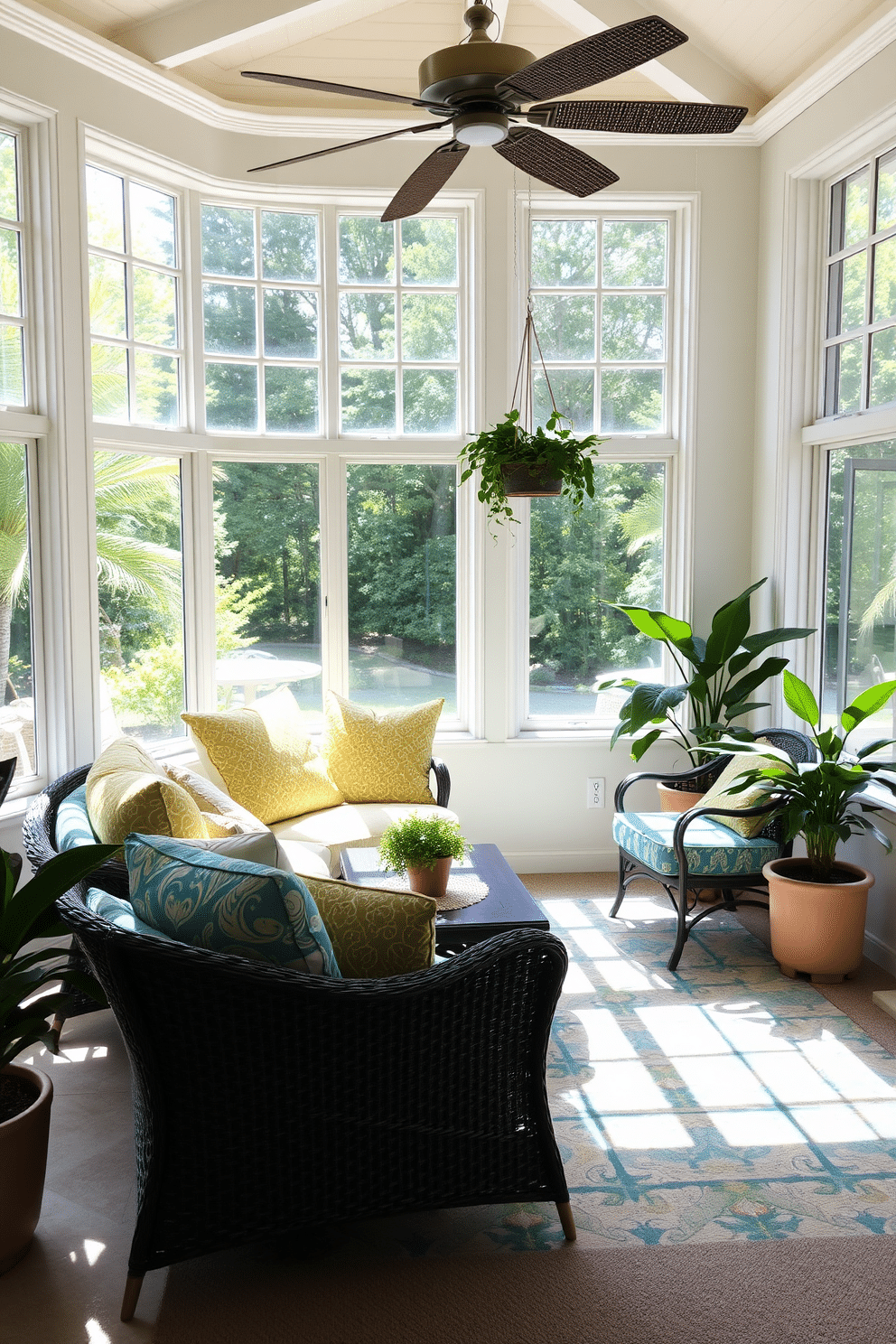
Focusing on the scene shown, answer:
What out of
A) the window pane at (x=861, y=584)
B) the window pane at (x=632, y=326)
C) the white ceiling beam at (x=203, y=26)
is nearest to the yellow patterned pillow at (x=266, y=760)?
the window pane at (x=861, y=584)

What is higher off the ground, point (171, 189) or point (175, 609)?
point (171, 189)

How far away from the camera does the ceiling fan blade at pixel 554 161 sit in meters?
2.71

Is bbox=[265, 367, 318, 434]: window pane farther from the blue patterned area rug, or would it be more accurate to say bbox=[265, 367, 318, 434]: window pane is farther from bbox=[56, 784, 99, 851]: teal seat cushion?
the blue patterned area rug

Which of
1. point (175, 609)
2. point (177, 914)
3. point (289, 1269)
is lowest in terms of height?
point (289, 1269)

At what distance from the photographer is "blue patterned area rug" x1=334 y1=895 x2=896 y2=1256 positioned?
243 cm

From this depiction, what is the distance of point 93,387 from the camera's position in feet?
13.9

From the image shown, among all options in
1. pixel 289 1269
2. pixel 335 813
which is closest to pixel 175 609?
pixel 335 813

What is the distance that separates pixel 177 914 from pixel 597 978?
2.12 metres

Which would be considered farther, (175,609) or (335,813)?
(175,609)

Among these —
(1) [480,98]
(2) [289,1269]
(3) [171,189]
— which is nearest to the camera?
(2) [289,1269]

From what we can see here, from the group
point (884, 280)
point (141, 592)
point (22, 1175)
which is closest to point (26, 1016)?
point (22, 1175)

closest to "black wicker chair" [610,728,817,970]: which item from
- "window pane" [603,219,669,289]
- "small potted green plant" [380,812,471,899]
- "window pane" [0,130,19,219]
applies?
"small potted green plant" [380,812,471,899]

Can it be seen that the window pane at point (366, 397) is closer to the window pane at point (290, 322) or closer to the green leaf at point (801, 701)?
the window pane at point (290, 322)

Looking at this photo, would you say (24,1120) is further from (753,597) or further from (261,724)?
(753,597)
